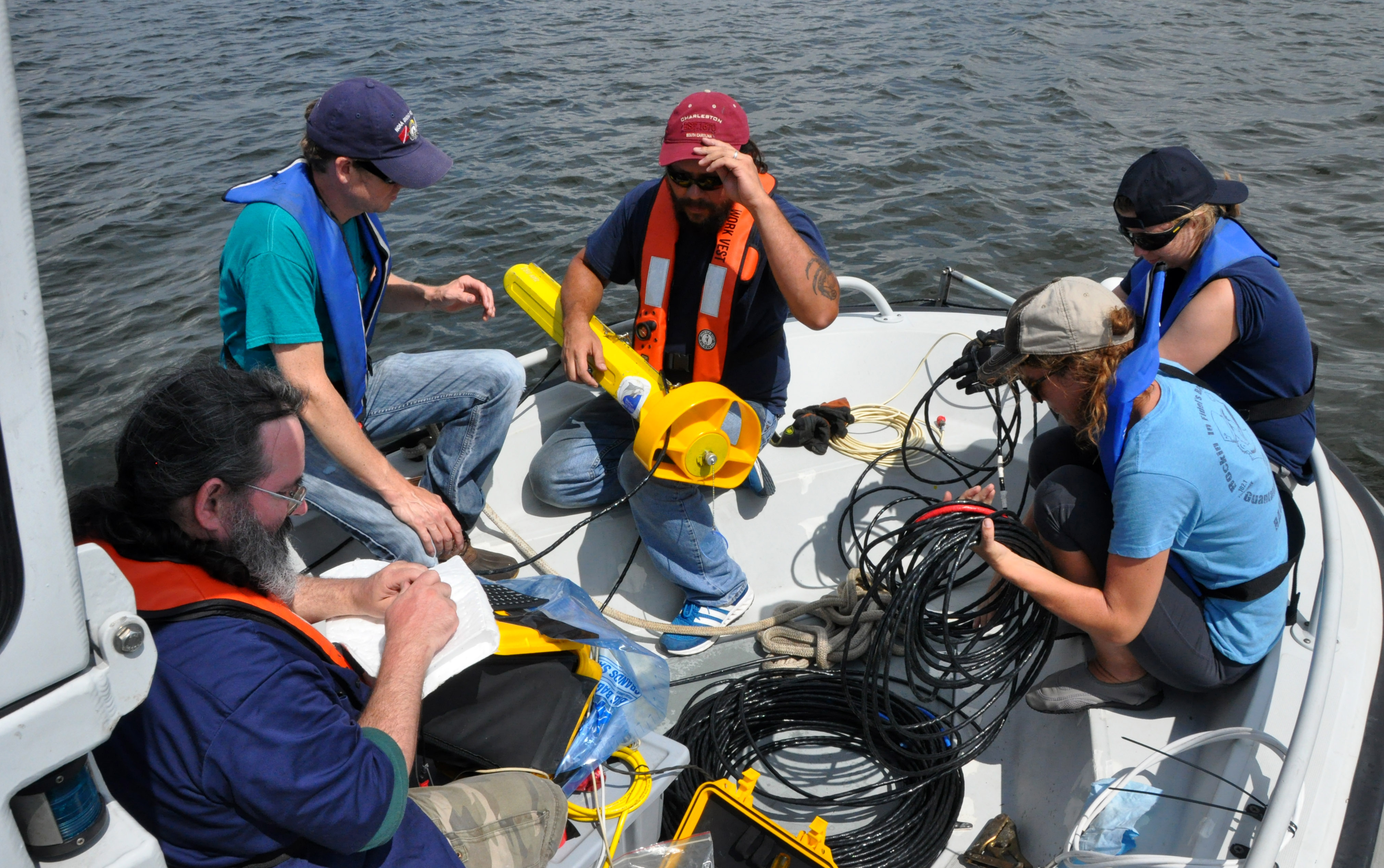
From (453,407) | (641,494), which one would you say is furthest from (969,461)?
(453,407)

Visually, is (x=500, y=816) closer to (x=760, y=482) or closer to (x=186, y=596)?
(x=186, y=596)

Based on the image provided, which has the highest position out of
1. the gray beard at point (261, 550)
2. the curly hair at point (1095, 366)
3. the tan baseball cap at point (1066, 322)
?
the tan baseball cap at point (1066, 322)

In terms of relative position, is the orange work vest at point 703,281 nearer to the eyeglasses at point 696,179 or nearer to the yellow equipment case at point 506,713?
the eyeglasses at point 696,179

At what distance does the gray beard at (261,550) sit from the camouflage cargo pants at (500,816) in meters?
0.44

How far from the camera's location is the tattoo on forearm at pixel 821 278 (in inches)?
109

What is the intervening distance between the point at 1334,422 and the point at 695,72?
6827mm

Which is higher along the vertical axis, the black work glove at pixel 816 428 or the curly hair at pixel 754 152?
the curly hair at pixel 754 152

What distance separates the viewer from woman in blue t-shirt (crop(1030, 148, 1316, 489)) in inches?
102

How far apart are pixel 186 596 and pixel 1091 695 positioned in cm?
200

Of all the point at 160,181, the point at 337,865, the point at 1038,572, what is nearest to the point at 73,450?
the point at 160,181

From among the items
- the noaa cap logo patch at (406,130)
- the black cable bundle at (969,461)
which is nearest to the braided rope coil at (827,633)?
the black cable bundle at (969,461)

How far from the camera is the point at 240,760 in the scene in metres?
1.30

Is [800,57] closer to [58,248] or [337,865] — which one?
[58,248]

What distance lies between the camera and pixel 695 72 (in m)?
Answer: 9.88
